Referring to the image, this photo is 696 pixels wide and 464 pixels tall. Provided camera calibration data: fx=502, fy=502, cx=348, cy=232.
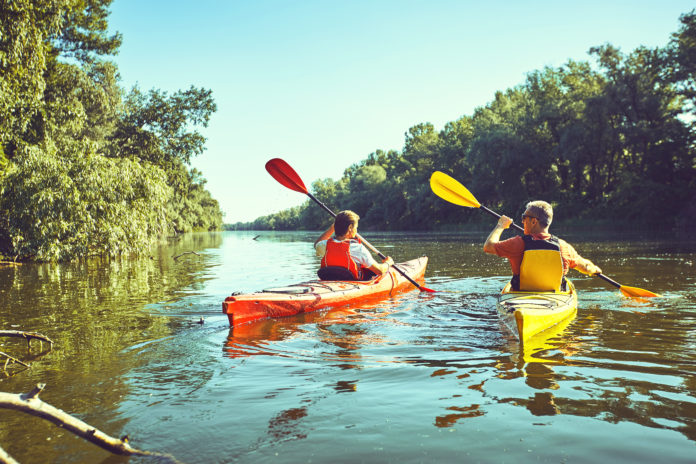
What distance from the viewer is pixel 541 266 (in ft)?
16.9

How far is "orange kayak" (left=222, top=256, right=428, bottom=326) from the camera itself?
18.2ft

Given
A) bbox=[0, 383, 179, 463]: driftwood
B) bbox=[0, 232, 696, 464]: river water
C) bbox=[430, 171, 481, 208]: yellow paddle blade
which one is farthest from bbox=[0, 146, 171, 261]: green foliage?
bbox=[0, 383, 179, 463]: driftwood

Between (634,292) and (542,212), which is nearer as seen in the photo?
(542,212)

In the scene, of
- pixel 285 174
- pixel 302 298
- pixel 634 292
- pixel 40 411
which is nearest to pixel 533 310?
pixel 302 298

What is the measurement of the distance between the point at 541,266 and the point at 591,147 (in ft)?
100

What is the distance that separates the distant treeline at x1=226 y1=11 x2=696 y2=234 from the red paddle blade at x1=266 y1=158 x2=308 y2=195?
25.1 meters

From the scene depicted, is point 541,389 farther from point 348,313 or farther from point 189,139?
point 189,139

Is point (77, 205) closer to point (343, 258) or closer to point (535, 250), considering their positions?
point (343, 258)

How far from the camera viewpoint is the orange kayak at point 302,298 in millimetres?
5547

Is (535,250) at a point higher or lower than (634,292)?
higher

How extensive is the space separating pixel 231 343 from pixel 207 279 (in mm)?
6402

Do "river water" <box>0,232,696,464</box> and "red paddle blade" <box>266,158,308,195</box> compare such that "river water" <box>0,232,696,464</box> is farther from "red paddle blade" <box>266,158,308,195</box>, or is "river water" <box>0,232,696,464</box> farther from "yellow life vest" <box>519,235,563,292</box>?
"red paddle blade" <box>266,158,308,195</box>

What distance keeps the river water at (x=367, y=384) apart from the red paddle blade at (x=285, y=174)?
2.74 meters

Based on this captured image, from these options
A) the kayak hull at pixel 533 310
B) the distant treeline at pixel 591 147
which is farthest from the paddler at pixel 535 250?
the distant treeline at pixel 591 147
